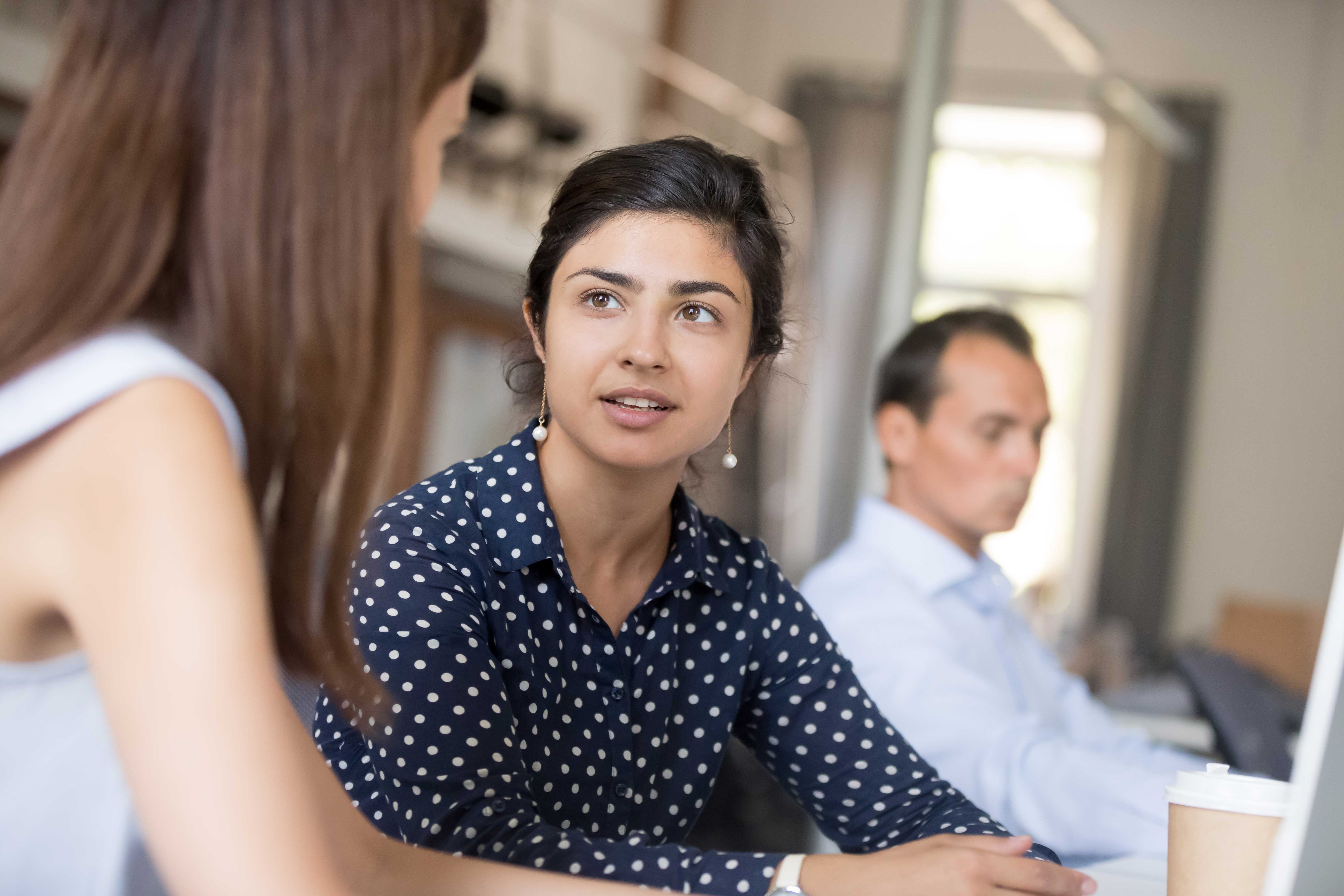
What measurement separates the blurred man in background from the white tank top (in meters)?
1.07

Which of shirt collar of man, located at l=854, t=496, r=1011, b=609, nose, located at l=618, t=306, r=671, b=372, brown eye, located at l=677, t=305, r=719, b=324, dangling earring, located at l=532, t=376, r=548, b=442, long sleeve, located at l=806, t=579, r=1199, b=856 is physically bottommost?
long sleeve, located at l=806, t=579, r=1199, b=856

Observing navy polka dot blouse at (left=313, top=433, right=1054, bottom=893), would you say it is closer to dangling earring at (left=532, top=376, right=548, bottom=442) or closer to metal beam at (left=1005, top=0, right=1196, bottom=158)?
dangling earring at (left=532, top=376, right=548, bottom=442)

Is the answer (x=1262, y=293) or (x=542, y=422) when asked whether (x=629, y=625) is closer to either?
(x=542, y=422)

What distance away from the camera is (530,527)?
1.27 m

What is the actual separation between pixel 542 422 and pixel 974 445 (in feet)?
2.79

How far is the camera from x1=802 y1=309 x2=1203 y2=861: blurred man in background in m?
1.53

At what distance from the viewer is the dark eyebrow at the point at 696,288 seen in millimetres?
1304

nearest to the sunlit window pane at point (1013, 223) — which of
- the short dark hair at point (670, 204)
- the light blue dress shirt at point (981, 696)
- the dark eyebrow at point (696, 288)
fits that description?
the light blue dress shirt at point (981, 696)

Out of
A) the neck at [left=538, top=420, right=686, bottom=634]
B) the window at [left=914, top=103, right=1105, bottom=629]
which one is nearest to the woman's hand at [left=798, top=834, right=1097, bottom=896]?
the neck at [left=538, top=420, right=686, bottom=634]

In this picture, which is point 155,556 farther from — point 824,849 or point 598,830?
point 824,849

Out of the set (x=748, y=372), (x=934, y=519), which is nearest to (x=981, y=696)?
(x=934, y=519)

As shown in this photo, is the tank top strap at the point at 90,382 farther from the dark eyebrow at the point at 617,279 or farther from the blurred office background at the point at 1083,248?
the blurred office background at the point at 1083,248

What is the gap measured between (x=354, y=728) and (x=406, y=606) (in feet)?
0.43

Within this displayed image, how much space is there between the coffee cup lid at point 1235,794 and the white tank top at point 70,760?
2.18ft
